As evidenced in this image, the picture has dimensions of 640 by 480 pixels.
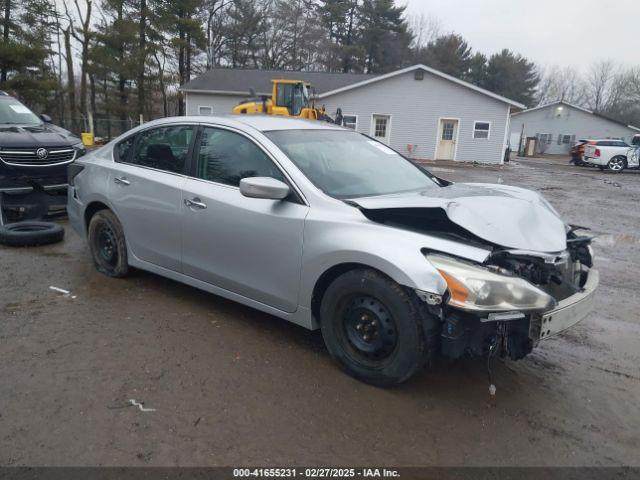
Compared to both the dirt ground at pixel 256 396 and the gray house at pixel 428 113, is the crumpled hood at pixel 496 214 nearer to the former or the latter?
the dirt ground at pixel 256 396

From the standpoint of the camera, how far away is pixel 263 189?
3293 mm

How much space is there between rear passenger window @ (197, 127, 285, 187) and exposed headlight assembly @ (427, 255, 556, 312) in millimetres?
1462

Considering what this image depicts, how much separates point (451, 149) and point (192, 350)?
1013 inches

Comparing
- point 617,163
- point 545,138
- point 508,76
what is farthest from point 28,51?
point 508,76

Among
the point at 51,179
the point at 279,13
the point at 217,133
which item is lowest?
the point at 51,179

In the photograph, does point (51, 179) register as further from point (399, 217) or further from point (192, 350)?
point (399, 217)

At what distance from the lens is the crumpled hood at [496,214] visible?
2.94 metres

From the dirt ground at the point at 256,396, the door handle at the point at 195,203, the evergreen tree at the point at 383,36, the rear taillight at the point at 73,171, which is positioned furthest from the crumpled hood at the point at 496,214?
the evergreen tree at the point at 383,36

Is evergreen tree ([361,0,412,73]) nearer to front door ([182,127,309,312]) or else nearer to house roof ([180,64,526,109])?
house roof ([180,64,526,109])

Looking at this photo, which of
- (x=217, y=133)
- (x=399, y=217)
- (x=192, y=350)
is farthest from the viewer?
(x=217, y=133)

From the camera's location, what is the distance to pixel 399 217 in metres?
3.15

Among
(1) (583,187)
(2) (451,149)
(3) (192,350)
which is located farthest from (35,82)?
(3) (192,350)

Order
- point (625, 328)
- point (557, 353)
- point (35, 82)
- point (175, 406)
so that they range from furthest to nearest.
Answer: point (35, 82)
point (625, 328)
point (557, 353)
point (175, 406)

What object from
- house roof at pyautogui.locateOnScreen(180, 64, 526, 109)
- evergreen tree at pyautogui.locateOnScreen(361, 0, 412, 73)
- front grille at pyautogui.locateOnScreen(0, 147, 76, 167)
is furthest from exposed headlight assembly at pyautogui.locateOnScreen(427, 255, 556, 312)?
evergreen tree at pyautogui.locateOnScreen(361, 0, 412, 73)
